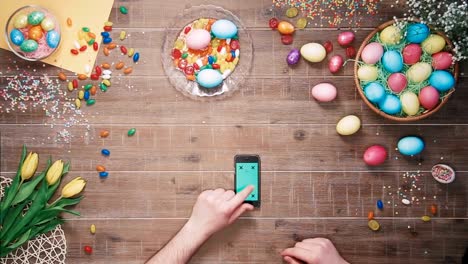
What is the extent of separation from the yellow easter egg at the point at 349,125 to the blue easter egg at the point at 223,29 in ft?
1.42

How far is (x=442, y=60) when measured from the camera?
66.1 inches

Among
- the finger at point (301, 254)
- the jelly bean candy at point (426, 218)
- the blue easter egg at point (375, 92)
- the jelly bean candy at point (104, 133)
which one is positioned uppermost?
the blue easter egg at point (375, 92)

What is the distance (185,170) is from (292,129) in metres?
0.37

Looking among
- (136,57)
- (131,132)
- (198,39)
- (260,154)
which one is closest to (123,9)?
(136,57)

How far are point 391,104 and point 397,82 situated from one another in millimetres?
67

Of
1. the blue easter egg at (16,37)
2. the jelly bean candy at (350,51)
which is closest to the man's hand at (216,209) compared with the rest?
the jelly bean candy at (350,51)

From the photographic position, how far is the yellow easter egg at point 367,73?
5.57 ft

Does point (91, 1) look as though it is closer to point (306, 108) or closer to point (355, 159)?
point (306, 108)

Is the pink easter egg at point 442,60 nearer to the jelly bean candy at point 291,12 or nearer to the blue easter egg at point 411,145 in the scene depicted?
the blue easter egg at point 411,145

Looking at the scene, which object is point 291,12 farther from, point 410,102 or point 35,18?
point 35,18

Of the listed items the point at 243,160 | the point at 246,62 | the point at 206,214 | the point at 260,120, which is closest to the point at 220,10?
the point at 246,62

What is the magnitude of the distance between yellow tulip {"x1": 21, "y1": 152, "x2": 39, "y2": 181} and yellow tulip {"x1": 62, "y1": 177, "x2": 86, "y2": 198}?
114 mm

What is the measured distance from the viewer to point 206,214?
1.77m

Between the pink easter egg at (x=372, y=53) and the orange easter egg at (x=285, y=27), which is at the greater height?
the orange easter egg at (x=285, y=27)
